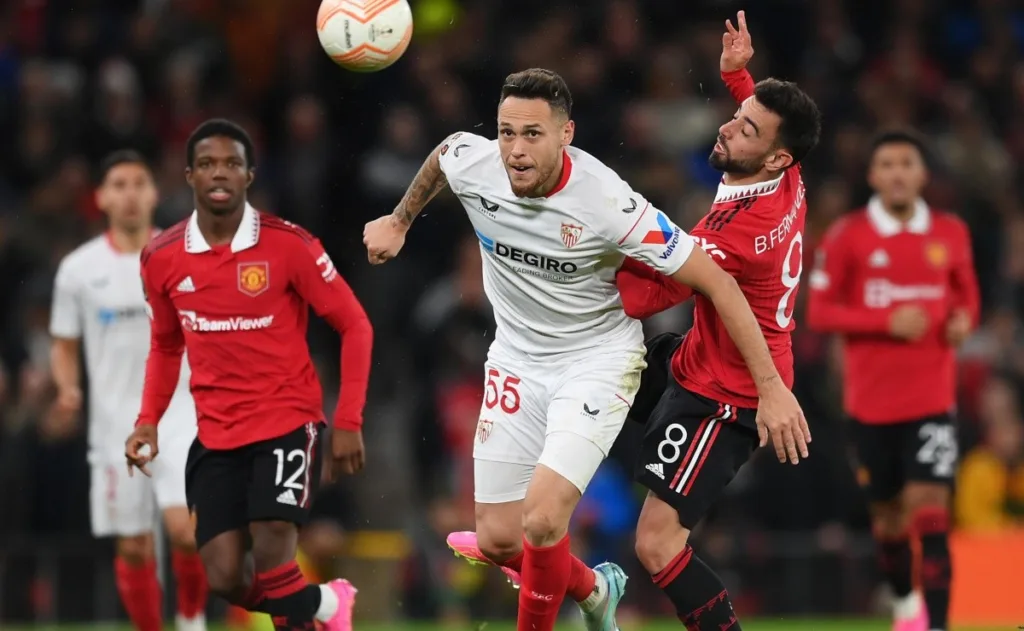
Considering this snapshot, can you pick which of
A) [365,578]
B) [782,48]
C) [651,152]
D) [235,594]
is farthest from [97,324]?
[782,48]

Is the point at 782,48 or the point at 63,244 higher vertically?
the point at 782,48

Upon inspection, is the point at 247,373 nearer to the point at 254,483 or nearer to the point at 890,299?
the point at 254,483

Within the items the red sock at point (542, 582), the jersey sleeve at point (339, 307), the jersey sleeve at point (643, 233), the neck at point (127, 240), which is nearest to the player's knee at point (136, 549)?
the neck at point (127, 240)

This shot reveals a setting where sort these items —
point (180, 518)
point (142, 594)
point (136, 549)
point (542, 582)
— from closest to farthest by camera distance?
point (542, 582)
point (180, 518)
point (142, 594)
point (136, 549)

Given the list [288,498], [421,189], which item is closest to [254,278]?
[421,189]

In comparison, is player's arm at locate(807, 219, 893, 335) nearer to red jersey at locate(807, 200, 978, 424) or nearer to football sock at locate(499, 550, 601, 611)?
red jersey at locate(807, 200, 978, 424)

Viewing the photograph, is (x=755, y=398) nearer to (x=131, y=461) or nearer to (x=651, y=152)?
(x=131, y=461)

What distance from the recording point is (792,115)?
6715 mm

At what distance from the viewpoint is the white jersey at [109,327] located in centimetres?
891

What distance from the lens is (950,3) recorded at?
1593cm

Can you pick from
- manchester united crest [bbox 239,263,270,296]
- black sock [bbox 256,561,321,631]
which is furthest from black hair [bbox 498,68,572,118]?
black sock [bbox 256,561,321,631]

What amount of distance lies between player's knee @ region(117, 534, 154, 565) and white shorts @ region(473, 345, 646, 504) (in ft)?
8.52

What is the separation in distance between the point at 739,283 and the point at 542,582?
4.73 feet

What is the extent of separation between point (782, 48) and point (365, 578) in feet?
21.0
